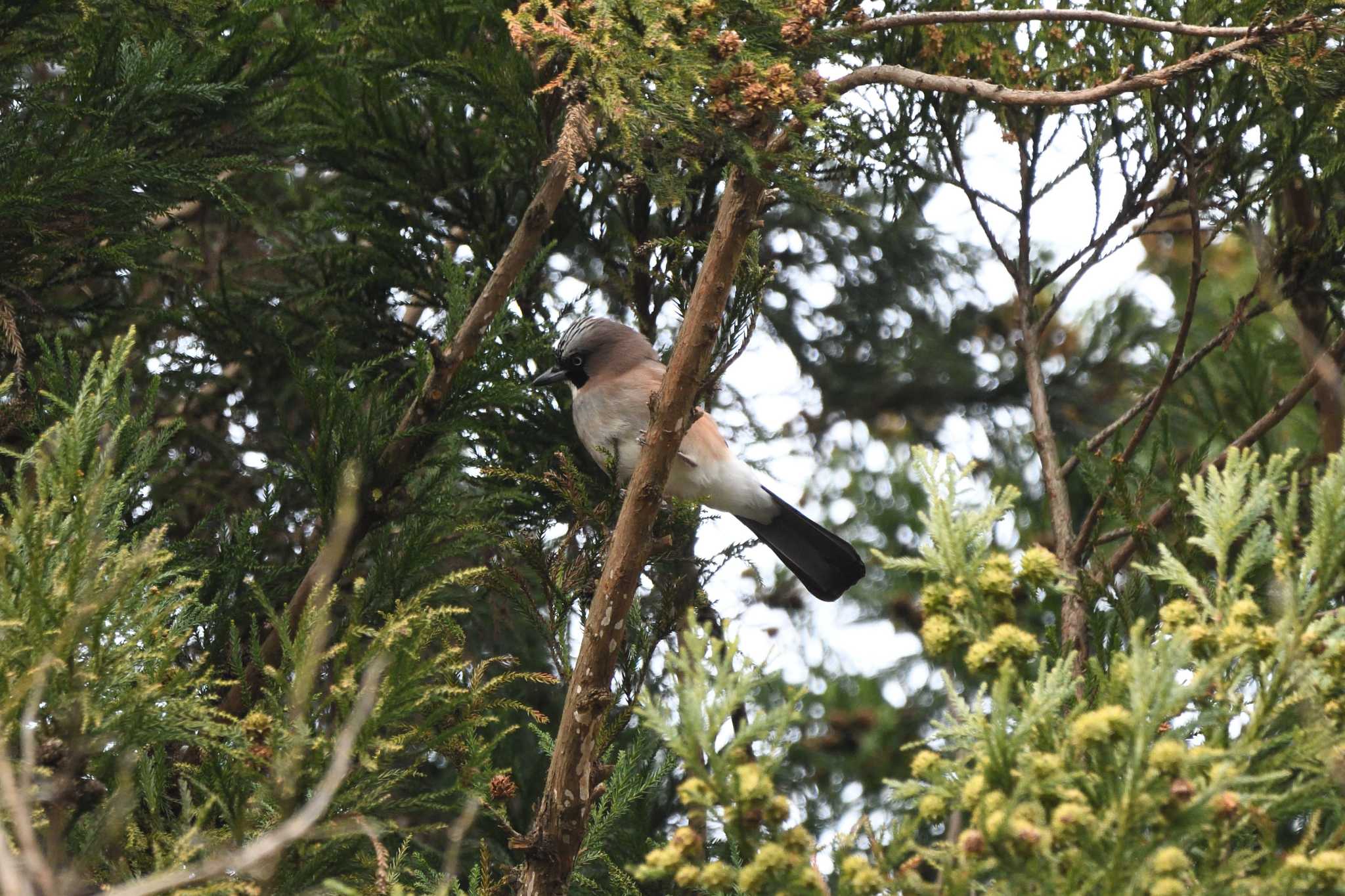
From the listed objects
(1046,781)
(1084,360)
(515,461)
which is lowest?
(1046,781)

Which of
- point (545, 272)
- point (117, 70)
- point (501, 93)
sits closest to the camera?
point (117, 70)

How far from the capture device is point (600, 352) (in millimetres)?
6234

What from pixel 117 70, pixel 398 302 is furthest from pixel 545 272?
pixel 117 70

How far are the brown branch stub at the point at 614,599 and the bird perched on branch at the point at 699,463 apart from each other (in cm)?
226

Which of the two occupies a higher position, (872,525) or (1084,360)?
(1084,360)

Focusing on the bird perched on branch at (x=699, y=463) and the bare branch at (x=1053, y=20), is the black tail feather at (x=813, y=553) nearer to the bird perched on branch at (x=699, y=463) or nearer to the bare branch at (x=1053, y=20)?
the bird perched on branch at (x=699, y=463)

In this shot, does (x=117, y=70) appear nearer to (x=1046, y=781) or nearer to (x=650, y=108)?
(x=650, y=108)

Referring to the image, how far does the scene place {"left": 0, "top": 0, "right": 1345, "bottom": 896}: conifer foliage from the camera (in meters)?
2.58

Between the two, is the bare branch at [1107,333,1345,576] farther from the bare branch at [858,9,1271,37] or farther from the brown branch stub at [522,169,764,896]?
the brown branch stub at [522,169,764,896]

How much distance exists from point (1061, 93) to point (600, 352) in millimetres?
3021

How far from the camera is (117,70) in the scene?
452cm

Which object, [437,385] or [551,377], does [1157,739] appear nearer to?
[437,385]

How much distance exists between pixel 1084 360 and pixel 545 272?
3350mm

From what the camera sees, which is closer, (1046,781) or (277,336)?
(1046,781)
